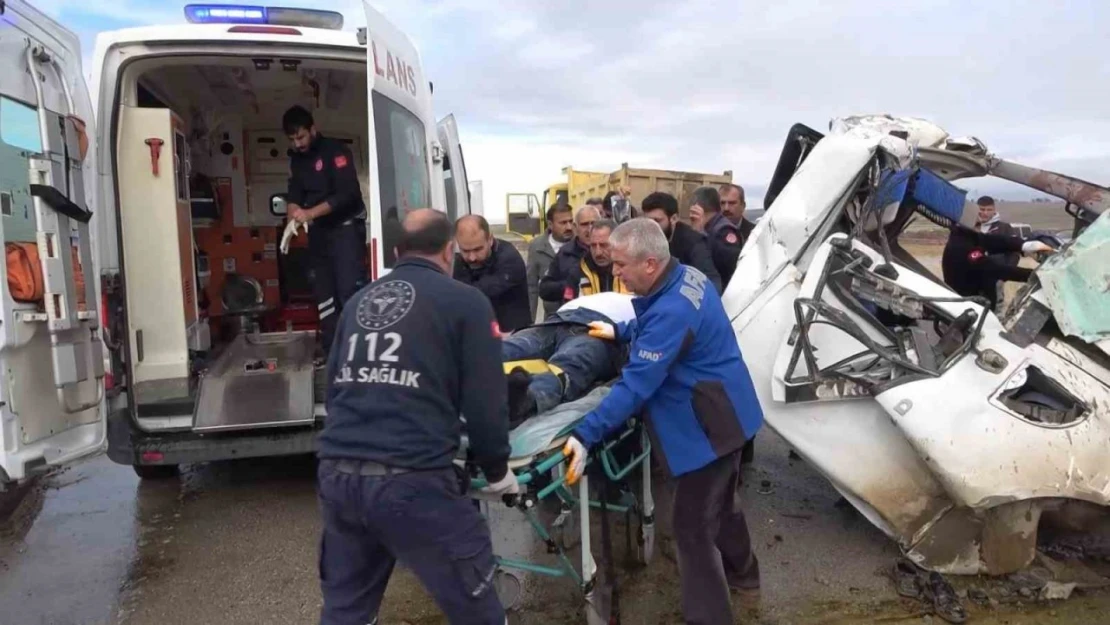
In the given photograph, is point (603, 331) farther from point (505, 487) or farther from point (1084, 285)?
point (1084, 285)

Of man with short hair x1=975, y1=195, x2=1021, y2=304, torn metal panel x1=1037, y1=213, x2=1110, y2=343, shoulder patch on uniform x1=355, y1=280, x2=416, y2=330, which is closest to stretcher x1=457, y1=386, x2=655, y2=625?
shoulder patch on uniform x1=355, y1=280, x2=416, y2=330

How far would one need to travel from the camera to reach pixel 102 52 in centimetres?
365

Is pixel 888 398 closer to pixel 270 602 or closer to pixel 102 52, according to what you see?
pixel 270 602

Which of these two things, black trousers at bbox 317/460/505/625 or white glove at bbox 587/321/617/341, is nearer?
black trousers at bbox 317/460/505/625

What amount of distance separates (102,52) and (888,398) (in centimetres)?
392

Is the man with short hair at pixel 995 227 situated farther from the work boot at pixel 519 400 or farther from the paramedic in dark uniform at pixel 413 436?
the paramedic in dark uniform at pixel 413 436

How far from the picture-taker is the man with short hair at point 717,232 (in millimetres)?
4727

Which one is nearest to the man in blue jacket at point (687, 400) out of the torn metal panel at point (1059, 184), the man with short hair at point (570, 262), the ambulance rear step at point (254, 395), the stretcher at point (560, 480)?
the stretcher at point (560, 480)

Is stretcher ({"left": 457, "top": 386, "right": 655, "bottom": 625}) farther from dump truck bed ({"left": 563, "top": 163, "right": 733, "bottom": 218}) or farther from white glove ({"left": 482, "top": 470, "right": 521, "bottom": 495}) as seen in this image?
dump truck bed ({"left": 563, "top": 163, "right": 733, "bottom": 218})

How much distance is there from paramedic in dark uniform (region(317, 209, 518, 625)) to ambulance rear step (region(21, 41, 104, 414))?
168 centimetres

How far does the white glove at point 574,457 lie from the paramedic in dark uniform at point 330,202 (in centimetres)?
263

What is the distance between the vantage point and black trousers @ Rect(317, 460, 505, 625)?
79.5 inches

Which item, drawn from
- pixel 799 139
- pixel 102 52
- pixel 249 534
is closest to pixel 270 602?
pixel 249 534

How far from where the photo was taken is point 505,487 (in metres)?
2.34
